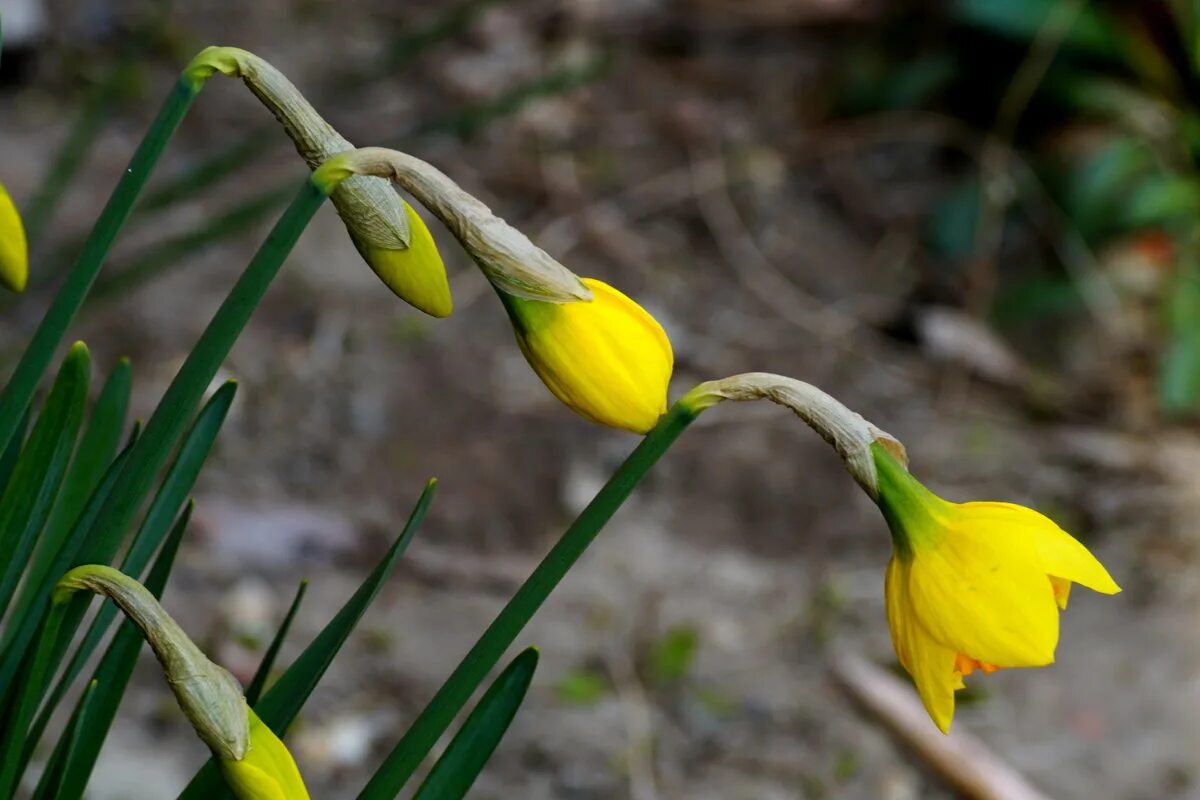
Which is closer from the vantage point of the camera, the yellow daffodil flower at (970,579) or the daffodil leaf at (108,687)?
the yellow daffodil flower at (970,579)

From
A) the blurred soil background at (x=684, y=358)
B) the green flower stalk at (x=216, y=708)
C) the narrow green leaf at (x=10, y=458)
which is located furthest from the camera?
the blurred soil background at (x=684, y=358)

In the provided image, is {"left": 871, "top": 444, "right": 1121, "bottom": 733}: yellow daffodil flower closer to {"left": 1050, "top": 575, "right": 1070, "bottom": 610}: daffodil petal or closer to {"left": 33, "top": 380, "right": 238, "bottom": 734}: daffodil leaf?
{"left": 1050, "top": 575, "right": 1070, "bottom": 610}: daffodil petal

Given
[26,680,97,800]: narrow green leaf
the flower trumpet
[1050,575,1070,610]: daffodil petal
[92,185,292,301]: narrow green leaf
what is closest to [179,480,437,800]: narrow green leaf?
[26,680,97,800]: narrow green leaf

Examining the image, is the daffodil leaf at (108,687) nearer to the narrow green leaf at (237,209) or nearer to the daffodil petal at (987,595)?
the daffodil petal at (987,595)

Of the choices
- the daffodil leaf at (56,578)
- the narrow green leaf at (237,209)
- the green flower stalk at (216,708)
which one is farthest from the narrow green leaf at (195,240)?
the green flower stalk at (216,708)

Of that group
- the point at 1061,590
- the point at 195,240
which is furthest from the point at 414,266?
the point at 195,240

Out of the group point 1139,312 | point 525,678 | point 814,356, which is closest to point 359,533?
point 814,356
